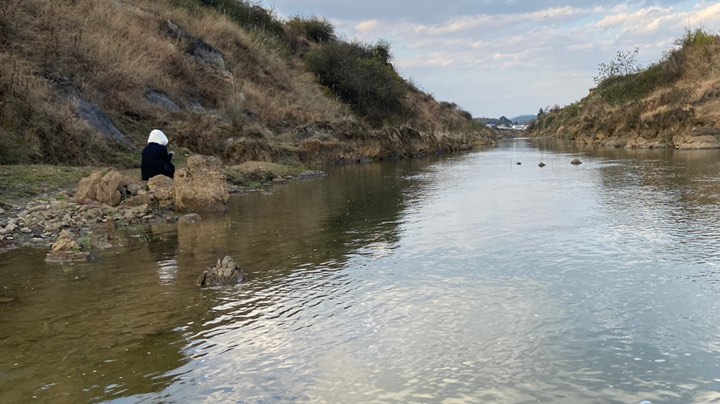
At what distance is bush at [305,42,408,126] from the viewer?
49.9 meters

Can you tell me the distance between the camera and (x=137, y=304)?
6.64m

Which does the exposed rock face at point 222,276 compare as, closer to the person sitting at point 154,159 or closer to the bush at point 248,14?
the person sitting at point 154,159

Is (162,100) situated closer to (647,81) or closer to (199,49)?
(199,49)

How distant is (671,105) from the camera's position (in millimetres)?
45188

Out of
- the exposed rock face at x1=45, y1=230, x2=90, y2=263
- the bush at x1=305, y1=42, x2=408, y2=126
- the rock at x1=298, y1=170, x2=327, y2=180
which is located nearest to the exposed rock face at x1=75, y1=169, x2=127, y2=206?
the exposed rock face at x1=45, y1=230, x2=90, y2=263

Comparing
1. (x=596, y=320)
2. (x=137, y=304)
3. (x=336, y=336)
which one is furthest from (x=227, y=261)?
(x=596, y=320)

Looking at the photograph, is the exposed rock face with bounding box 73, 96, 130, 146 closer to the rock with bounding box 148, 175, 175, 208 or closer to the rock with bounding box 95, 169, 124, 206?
the rock with bounding box 148, 175, 175, 208

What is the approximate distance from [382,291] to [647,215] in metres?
7.13

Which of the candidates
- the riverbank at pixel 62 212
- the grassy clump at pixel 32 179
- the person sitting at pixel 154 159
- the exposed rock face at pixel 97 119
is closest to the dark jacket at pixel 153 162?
the person sitting at pixel 154 159

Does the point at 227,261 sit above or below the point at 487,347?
above

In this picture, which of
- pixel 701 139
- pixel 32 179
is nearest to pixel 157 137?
pixel 32 179

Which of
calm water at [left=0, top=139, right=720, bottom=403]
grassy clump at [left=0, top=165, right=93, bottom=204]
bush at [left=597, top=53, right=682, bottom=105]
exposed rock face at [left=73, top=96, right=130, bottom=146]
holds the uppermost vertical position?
bush at [left=597, top=53, right=682, bottom=105]

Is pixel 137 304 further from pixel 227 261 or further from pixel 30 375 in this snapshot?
pixel 30 375

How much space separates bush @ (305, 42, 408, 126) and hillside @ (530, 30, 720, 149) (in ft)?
61.7
